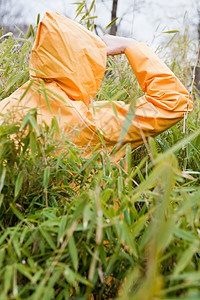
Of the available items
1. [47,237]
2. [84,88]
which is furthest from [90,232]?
[84,88]

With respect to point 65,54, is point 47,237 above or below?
below

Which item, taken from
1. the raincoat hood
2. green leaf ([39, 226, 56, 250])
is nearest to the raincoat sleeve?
the raincoat hood

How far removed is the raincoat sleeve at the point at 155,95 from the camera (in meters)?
1.10

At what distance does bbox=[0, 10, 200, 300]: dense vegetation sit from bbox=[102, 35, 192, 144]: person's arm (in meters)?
0.26

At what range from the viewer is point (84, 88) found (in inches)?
44.6


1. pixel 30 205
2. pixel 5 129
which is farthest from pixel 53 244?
pixel 5 129

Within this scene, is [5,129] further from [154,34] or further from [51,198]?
[154,34]

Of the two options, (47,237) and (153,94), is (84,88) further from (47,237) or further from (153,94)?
(47,237)

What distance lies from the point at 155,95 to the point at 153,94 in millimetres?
14

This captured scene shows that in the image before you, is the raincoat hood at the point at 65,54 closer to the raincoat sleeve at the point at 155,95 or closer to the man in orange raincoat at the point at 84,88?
the man in orange raincoat at the point at 84,88

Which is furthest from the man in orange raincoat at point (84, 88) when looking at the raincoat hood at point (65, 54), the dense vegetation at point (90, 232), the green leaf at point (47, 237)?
the green leaf at point (47, 237)

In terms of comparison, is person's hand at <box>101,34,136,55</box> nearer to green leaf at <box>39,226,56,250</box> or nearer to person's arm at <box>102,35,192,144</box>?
person's arm at <box>102,35,192,144</box>

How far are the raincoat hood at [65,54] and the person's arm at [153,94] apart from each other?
0.62 ft

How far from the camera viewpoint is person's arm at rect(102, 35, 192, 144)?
1.10m
